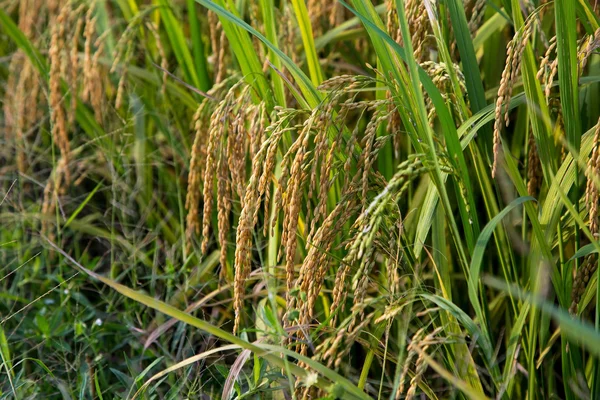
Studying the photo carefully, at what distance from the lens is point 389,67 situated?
54.5 inches

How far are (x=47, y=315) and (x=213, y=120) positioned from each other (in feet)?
2.88

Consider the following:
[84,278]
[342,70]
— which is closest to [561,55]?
[342,70]

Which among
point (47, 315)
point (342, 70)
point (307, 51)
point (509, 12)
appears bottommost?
point (47, 315)

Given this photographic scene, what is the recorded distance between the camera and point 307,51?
1716 mm

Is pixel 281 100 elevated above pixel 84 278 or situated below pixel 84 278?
above

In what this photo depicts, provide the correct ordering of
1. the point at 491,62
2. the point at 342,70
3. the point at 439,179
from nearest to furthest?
the point at 439,179 < the point at 491,62 < the point at 342,70

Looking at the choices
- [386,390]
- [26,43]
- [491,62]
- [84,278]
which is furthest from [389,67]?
[26,43]

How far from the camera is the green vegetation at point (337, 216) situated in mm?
1253

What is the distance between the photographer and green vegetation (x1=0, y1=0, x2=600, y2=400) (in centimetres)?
125

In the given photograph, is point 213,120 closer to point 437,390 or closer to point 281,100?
point 281,100

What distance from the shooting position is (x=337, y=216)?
1391 millimetres

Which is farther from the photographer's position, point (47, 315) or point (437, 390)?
point (47, 315)

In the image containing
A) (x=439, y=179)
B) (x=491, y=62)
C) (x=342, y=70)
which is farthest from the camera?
(x=342, y=70)

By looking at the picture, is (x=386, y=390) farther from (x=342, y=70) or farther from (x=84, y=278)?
(x=342, y=70)
